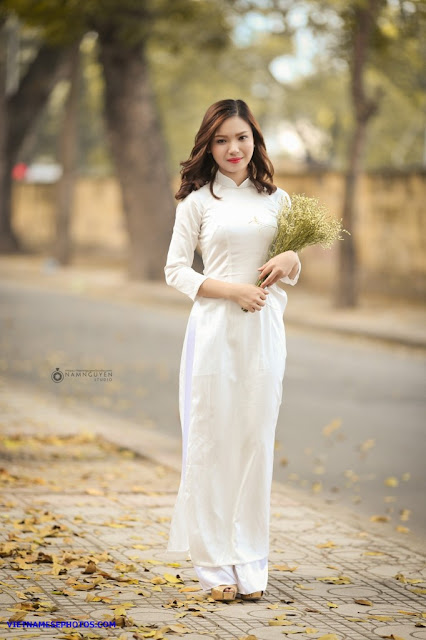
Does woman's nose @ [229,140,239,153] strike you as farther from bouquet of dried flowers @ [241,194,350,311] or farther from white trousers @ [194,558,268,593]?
white trousers @ [194,558,268,593]

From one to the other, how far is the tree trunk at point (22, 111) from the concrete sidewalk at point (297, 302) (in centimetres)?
499

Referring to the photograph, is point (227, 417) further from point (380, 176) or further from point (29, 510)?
point (380, 176)

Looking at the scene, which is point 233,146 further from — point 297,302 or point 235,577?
point 297,302

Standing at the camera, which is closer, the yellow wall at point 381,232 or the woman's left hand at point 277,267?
the woman's left hand at point 277,267

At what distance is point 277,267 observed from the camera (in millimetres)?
5086

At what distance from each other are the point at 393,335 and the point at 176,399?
6.50 m

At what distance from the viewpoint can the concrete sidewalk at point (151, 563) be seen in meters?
4.70

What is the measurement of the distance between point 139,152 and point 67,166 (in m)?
5.73

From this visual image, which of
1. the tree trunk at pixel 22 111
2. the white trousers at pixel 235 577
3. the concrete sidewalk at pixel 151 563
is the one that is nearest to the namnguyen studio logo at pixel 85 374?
the concrete sidewalk at pixel 151 563

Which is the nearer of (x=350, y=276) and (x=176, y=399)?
(x=176, y=399)

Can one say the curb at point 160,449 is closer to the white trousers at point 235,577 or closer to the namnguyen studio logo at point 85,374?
the namnguyen studio logo at point 85,374

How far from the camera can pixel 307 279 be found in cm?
2402

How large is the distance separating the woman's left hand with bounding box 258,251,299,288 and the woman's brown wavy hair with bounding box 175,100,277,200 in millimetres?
356

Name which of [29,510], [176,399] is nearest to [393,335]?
[176,399]
